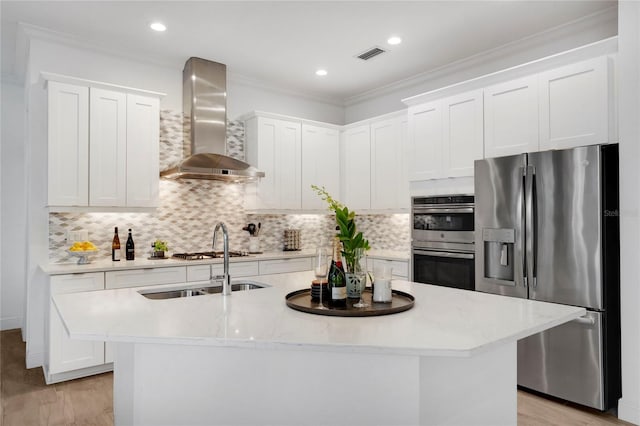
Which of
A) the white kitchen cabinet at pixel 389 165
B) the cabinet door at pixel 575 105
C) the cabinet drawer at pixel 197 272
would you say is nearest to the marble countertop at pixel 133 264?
the cabinet drawer at pixel 197 272

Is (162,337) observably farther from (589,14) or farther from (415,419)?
(589,14)

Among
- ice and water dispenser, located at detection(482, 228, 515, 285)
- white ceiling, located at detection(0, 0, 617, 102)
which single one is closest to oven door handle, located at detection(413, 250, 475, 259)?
ice and water dispenser, located at detection(482, 228, 515, 285)

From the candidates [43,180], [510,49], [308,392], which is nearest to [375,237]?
[510,49]

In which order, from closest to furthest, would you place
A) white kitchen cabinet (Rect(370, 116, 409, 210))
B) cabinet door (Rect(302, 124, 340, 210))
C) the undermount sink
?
the undermount sink, white kitchen cabinet (Rect(370, 116, 409, 210)), cabinet door (Rect(302, 124, 340, 210))

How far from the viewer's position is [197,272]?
3.99 metres

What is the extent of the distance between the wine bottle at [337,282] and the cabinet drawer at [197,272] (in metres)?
2.38

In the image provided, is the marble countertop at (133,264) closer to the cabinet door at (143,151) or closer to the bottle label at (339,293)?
the cabinet door at (143,151)

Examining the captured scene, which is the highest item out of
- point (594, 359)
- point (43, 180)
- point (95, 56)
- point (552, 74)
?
point (95, 56)

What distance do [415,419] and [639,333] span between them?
6.87 feet

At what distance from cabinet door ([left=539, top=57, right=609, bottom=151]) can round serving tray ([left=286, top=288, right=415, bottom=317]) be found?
1928 mm

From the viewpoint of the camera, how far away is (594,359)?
112 inches

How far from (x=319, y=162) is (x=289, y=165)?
447mm

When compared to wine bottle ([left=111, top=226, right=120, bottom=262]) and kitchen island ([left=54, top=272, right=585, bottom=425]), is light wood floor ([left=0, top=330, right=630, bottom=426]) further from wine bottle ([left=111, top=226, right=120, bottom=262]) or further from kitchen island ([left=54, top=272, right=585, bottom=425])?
kitchen island ([left=54, top=272, right=585, bottom=425])

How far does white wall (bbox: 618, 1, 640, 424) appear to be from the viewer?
2.72m
